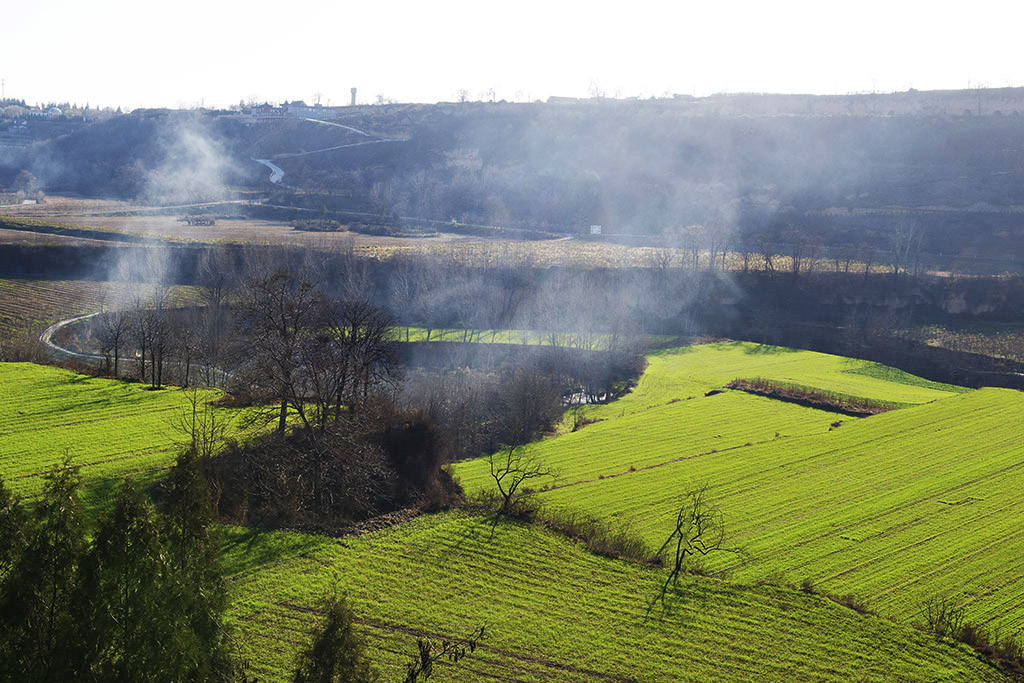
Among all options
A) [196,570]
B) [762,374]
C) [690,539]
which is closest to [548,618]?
[690,539]

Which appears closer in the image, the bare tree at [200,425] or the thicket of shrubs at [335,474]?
the thicket of shrubs at [335,474]

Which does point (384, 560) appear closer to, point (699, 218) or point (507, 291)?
point (507, 291)

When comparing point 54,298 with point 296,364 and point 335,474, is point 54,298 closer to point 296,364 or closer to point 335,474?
point 296,364

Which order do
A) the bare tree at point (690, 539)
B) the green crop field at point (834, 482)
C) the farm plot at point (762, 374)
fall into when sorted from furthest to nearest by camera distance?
the farm plot at point (762, 374) → the green crop field at point (834, 482) → the bare tree at point (690, 539)

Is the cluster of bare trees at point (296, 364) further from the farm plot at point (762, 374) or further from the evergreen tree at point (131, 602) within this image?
the farm plot at point (762, 374)

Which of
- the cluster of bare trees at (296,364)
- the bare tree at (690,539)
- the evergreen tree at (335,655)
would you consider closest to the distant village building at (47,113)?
the cluster of bare trees at (296,364)

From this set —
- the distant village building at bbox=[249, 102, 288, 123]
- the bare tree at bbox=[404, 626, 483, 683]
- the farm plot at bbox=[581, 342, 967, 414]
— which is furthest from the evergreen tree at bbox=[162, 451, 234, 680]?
the distant village building at bbox=[249, 102, 288, 123]

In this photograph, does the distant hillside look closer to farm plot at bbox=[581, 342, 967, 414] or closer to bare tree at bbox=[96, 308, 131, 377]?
farm plot at bbox=[581, 342, 967, 414]
